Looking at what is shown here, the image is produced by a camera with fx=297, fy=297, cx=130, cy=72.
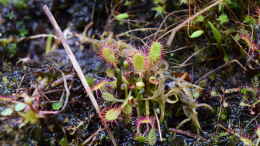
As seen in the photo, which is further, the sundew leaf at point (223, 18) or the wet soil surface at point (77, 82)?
the sundew leaf at point (223, 18)

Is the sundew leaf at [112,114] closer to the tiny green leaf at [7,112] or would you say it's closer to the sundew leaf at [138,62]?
the sundew leaf at [138,62]

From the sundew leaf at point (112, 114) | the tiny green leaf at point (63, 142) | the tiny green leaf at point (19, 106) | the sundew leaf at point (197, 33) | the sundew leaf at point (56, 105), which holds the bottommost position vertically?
the tiny green leaf at point (63, 142)

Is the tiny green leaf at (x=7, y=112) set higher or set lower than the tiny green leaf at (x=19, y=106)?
lower

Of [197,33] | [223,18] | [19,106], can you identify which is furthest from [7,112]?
[223,18]

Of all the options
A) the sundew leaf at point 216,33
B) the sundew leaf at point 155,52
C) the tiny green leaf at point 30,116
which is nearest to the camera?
the tiny green leaf at point 30,116

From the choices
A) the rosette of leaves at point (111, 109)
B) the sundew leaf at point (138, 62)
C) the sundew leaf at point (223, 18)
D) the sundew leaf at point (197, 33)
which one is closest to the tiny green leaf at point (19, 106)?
the rosette of leaves at point (111, 109)

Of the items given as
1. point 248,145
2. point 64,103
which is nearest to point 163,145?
point 248,145
